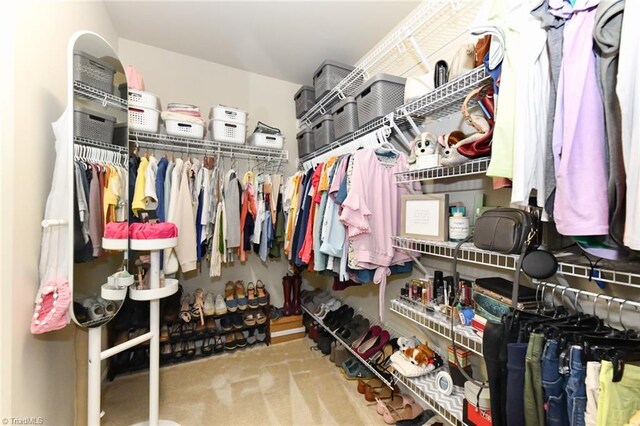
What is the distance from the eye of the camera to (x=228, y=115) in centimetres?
228

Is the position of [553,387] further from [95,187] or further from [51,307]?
[95,187]

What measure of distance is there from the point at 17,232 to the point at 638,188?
1.79m

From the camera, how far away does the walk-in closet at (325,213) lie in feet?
2.20

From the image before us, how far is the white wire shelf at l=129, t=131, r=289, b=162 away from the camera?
2.12m

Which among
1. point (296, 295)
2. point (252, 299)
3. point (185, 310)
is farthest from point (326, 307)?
point (185, 310)

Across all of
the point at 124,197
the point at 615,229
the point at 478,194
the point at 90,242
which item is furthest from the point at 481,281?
the point at 124,197

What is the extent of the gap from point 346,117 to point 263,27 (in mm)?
933

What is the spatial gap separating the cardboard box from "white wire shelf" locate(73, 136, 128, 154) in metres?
1.83

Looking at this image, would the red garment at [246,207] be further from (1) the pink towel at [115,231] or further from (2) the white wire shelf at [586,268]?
(2) the white wire shelf at [586,268]

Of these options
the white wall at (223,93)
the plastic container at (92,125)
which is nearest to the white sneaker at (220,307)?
the white wall at (223,93)

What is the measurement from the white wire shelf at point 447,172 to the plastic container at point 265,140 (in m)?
1.38

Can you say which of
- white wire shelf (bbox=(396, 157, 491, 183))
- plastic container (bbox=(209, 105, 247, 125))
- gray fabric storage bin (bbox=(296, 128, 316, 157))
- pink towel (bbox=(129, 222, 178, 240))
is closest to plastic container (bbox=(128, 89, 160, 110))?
plastic container (bbox=(209, 105, 247, 125))

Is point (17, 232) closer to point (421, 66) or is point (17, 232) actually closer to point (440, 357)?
point (440, 357)

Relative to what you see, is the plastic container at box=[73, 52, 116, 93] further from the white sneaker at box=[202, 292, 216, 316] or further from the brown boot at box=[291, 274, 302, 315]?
the brown boot at box=[291, 274, 302, 315]
